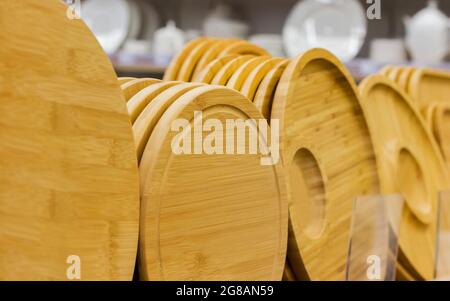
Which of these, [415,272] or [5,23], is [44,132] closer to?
[5,23]

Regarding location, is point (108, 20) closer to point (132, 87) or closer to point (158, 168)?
point (132, 87)

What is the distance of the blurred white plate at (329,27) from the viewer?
9.07 feet

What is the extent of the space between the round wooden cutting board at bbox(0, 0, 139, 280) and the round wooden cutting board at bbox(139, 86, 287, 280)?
0.03m

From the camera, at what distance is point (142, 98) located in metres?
0.77

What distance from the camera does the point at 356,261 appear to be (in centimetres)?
89

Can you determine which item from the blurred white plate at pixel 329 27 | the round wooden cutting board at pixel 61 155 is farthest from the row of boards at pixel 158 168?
the blurred white plate at pixel 329 27

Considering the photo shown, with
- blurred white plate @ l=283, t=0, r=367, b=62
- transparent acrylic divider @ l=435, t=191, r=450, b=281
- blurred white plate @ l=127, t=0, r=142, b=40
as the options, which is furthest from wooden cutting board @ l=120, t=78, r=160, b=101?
blurred white plate @ l=127, t=0, r=142, b=40

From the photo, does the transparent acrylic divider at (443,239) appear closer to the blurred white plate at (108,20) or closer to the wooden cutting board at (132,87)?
the wooden cutting board at (132,87)

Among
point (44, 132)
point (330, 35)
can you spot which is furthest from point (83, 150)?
point (330, 35)

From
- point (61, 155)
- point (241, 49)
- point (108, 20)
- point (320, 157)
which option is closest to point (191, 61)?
point (241, 49)

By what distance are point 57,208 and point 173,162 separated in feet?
0.46

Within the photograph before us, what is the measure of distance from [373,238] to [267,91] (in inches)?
9.9

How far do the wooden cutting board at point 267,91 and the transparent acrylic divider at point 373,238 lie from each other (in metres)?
0.18

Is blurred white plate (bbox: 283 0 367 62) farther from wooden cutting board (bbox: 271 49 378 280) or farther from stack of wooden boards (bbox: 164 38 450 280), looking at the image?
wooden cutting board (bbox: 271 49 378 280)
